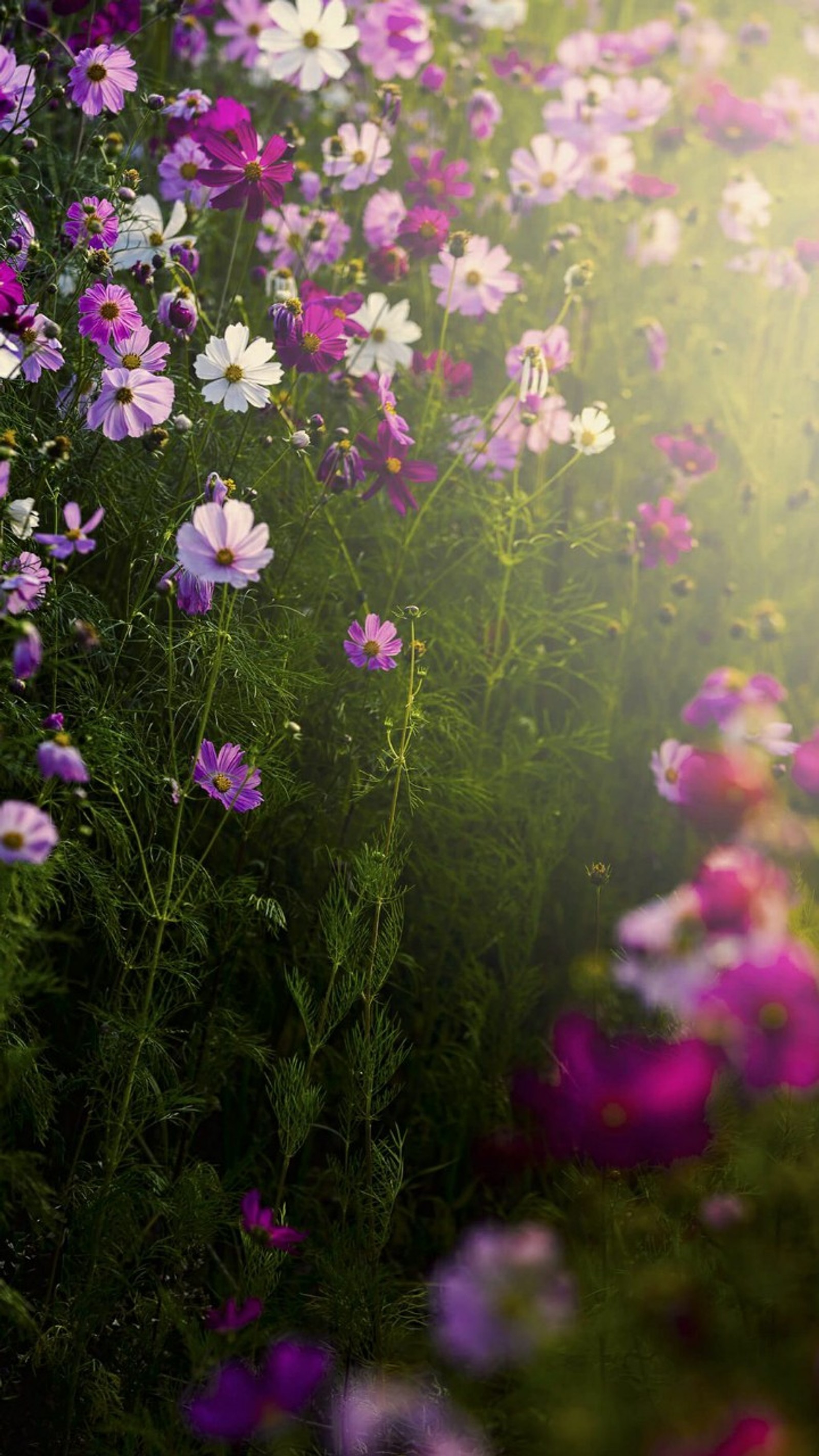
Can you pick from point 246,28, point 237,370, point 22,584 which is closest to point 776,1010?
point 22,584

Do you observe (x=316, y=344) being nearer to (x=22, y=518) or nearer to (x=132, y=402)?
(x=132, y=402)

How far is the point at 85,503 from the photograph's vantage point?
4.85ft

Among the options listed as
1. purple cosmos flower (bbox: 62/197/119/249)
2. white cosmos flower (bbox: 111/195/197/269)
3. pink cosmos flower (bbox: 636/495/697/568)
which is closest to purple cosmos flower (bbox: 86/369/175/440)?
purple cosmos flower (bbox: 62/197/119/249)

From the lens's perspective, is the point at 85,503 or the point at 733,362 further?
the point at 733,362

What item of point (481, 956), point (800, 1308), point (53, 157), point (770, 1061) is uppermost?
point (53, 157)

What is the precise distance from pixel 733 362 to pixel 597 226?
15.7 inches

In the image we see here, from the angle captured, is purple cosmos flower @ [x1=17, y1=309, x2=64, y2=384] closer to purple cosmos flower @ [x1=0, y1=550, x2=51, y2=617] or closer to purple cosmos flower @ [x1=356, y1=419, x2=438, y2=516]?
purple cosmos flower @ [x1=0, y1=550, x2=51, y2=617]

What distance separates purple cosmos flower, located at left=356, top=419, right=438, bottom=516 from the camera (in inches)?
61.7

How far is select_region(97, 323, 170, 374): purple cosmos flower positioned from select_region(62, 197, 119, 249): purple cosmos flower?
10 cm

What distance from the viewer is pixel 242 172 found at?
1489 millimetres

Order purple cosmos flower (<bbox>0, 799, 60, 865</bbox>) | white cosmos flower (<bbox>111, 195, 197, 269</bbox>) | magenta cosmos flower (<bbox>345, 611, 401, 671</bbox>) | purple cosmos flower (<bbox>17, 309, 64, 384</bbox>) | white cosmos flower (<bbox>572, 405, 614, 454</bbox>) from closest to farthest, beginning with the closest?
1. purple cosmos flower (<bbox>0, 799, 60, 865</bbox>)
2. purple cosmos flower (<bbox>17, 309, 64, 384</bbox>)
3. magenta cosmos flower (<bbox>345, 611, 401, 671</bbox>)
4. white cosmos flower (<bbox>111, 195, 197, 269</bbox>)
5. white cosmos flower (<bbox>572, 405, 614, 454</bbox>)

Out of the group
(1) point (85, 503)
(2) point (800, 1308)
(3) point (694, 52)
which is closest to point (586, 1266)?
(2) point (800, 1308)

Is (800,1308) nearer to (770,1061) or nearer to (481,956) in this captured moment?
(770,1061)

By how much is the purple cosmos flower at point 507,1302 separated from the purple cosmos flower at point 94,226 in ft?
3.28
